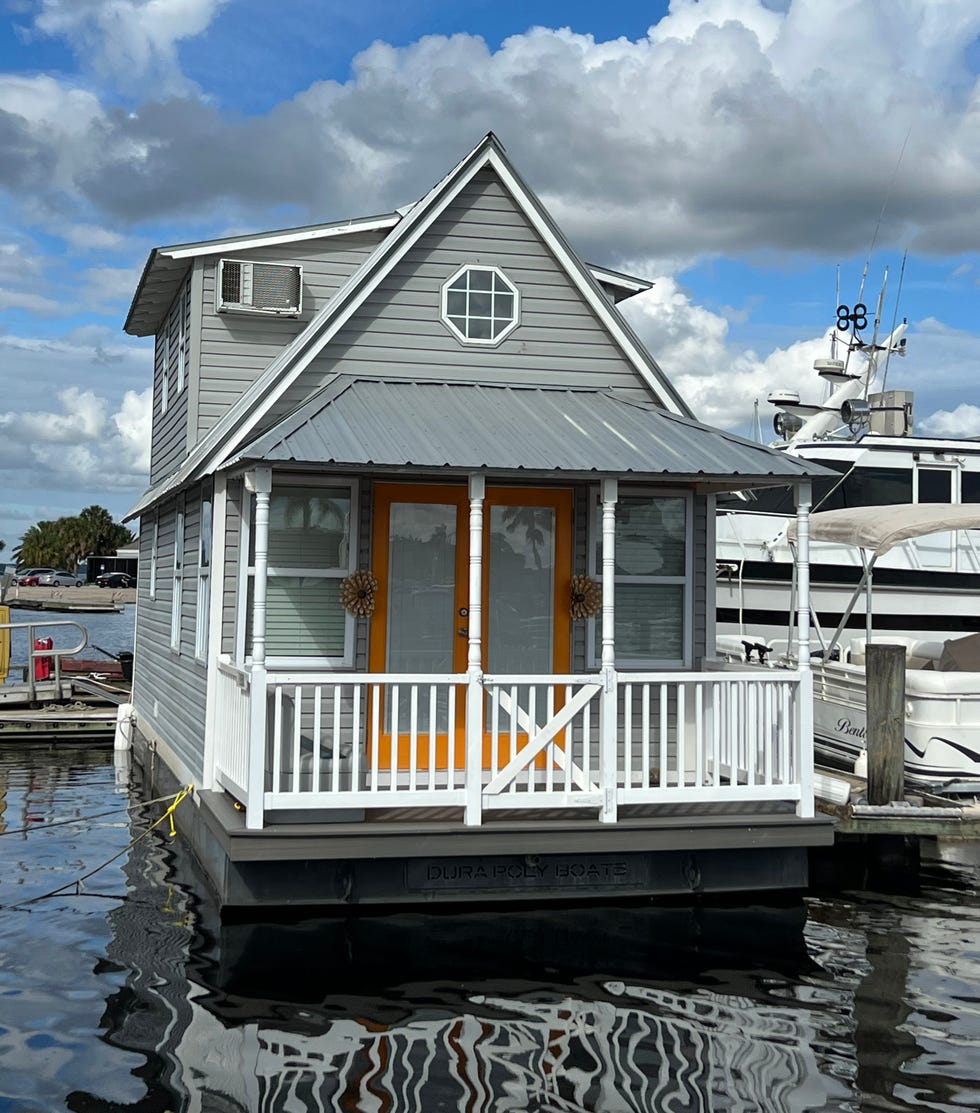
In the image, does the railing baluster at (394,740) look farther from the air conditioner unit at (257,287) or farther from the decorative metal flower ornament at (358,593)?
the air conditioner unit at (257,287)

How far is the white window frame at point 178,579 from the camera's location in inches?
544

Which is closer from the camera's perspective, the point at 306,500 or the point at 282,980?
the point at 282,980

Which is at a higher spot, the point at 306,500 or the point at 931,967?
the point at 306,500

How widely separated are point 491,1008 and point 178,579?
8.00 meters

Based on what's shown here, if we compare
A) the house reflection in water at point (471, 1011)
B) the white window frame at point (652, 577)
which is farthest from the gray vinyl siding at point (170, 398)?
the house reflection in water at point (471, 1011)

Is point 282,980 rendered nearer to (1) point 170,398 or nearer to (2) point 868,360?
(1) point 170,398

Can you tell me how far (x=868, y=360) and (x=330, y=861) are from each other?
59.5 ft

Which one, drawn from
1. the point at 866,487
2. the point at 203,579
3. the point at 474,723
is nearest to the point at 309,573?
the point at 203,579

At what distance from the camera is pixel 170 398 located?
1550cm

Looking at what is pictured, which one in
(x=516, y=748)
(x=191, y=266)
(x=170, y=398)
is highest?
(x=191, y=266)

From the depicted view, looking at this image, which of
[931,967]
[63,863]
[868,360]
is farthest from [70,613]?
[931,967]

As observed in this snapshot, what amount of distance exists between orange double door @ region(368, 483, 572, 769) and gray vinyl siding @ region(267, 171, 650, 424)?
1.21 m

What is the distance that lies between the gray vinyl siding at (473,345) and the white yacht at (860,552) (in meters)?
9.59

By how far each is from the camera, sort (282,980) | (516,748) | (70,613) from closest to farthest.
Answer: (282,980) → (516,748) → (70,613)
